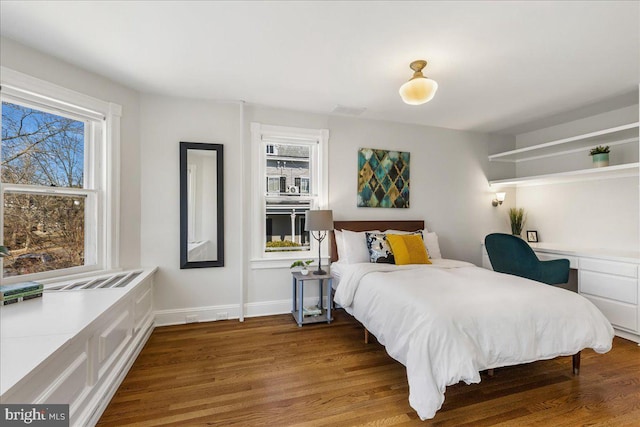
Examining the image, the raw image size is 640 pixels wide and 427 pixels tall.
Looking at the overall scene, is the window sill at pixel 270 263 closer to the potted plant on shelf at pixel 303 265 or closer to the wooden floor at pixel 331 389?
the potted plant on shelf at pixel 303 265

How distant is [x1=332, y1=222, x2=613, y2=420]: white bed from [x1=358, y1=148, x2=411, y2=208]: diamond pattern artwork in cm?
163

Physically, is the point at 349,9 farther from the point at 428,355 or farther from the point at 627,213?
the point at 627,213

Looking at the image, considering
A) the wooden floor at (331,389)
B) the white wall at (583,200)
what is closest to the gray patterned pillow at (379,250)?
the wooden floor at (331,389)

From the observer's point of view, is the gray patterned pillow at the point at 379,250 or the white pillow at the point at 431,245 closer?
the gray patterned pillow at the point at 379,250

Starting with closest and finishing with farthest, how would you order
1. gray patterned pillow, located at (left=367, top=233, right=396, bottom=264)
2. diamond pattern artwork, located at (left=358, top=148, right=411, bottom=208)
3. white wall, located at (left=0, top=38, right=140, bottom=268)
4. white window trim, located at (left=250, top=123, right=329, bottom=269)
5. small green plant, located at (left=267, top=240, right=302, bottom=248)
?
white wall, located at (left=0, top=38, right=140, bottom=268) → gray patterned pillow, located at (left=367, top=233, right=396, bottom=264) → white window trim, located at (left=250, top=123, right=329, bottom=269) → small green plant, located at (left=267, top=240, right=302, bottom=248) → diamond pattern artwork, located at (left=358, top=148, right=411, bottom=208)

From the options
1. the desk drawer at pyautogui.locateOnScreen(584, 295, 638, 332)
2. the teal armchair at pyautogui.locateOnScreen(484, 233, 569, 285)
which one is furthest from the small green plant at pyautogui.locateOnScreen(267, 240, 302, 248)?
the desk drawer at pyautogui.locateOnScreen(584, 295, 638, 332)

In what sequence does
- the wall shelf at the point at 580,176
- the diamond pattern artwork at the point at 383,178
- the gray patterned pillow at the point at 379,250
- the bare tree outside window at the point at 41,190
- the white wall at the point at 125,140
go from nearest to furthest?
1. the bare tree outside window at the point at 41,190
2. the white wall at the point at 125,140
3. the wall shelf at the point at 580,176
4. the gray patterned pillow at the point at 379,250
5. the diamond pattern artwork at the point at 383,178

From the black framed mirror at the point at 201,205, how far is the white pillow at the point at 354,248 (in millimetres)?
1434

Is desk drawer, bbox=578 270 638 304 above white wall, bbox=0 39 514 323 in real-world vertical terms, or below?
below

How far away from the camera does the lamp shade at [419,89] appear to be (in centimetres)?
228

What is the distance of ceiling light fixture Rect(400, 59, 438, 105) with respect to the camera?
228 cm

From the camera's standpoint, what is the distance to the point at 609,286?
3012mm

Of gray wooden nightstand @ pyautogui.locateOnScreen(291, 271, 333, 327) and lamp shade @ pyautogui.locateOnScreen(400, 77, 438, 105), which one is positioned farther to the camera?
gray wooden nightstand @ pyautogui.locateOnScreen(291, 271, 333, 327)

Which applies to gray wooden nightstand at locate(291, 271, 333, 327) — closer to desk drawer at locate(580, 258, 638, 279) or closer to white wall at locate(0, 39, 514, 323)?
white wall at locate(0, 39, 514, 323)
